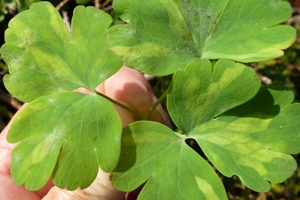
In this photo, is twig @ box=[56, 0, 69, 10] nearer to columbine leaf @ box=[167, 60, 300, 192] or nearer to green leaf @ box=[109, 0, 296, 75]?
green leaf @ box=[109, 0, 296, 75]

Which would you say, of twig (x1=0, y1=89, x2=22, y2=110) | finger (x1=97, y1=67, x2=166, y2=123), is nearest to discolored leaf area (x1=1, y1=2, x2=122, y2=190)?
finger (x1=97, y1=67, x2=166, y2=123)

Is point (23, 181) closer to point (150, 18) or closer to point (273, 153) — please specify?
point (150, 18)

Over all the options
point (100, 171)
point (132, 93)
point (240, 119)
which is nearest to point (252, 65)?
point (132, 93)

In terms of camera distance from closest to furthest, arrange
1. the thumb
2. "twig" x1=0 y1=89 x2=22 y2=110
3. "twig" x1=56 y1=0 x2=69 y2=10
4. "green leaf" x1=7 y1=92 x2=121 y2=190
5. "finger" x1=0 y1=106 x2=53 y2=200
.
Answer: "green leaf" x1=7 y1=92 x2=121 y2=190, the thumb, "finger" x1=0 y1=106 x2=53 y2=200, "twig" x1=56 y1=0 x2=69 y2=10, "twig" x1=0 y1=89 x2=22 y2=110

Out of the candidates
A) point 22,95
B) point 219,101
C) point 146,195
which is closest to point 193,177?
point 146,195

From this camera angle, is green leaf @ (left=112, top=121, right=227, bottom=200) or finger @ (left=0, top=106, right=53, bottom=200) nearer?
green leaf @ (left=112, top=121, right=227, bottom=200)

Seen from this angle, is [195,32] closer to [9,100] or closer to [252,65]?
[252,65]

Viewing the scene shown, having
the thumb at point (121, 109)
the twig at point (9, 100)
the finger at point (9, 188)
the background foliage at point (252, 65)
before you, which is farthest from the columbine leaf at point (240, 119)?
the twig at point (9, 100)
